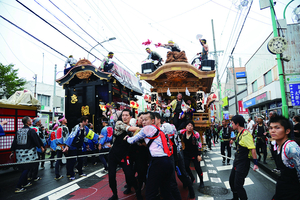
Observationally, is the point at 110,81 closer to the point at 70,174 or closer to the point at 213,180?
the point at 70,174

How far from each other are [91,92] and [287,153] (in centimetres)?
1009

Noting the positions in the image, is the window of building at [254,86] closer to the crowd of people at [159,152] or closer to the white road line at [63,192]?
the crowd of people at [159,152]

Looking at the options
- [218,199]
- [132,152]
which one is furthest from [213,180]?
[132,152]

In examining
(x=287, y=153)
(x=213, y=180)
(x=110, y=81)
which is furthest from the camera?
(x=110, y=81)

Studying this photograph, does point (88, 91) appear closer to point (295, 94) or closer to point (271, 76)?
point (295, 94)

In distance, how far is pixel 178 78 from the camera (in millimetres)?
8250

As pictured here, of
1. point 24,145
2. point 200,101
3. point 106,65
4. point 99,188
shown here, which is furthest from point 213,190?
point 106,65

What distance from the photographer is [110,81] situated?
10492 millimetres

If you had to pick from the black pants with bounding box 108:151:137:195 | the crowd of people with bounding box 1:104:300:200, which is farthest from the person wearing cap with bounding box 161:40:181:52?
the black pants with bounding box 108:151:137:195

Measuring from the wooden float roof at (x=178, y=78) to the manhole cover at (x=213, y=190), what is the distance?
4.38m

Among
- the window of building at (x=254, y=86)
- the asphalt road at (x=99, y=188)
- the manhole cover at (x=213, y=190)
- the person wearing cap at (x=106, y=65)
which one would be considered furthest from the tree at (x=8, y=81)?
the window of building at (x=254, y=86)

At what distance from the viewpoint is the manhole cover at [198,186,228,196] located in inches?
186

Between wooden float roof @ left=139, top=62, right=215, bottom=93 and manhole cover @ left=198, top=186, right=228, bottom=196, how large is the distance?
438 cm

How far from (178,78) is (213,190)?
15.8ft
